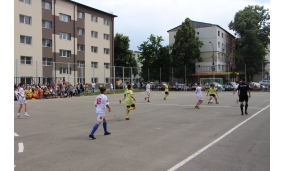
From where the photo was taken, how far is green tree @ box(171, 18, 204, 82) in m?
57.7

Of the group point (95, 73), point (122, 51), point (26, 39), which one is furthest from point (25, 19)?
point (122, 51)

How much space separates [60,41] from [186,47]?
26.3 m

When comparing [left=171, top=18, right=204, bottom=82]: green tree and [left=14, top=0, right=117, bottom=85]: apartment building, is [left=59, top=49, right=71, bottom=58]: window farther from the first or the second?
[left=171, top=18, right=204, bottom=82]: green tree

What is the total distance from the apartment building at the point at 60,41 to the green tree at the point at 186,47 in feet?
47.9

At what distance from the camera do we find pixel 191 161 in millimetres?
6148

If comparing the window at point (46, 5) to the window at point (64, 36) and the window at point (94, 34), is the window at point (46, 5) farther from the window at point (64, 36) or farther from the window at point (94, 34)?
the window at point (94, 34)

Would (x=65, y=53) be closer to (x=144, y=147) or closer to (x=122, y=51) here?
(x=122, y=51)

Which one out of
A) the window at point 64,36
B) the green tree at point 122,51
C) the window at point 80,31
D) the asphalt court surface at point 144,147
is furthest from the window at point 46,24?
the asphalt court surface at point 144,147

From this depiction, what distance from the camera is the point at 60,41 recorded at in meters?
43.1

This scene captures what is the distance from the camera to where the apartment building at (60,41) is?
3591 centimetres

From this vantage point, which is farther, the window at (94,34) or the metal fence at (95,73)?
the window at (94,34)

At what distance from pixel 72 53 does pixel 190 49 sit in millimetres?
24928

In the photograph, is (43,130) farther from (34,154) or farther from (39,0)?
(39,0)

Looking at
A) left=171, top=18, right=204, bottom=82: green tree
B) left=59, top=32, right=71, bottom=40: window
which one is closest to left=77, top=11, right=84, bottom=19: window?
left=59, top=32, right=71, bottom=40: window
